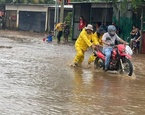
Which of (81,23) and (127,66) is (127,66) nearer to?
(127,66)

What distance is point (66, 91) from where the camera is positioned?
8.41m

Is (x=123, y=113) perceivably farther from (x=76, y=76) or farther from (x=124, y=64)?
(x=124, y=64)

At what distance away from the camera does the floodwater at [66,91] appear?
679 centimetres

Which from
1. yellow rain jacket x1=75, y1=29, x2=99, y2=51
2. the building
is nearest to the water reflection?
yellow rain jacket x1=75, y1=29, x2=99, y2=51

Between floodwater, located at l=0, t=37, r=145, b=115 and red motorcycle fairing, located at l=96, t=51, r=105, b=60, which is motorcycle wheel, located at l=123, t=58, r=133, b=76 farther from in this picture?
red motorcycle fairing, located at l=96, t=51, r=105, b=60

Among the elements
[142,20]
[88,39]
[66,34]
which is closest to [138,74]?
[88,39]

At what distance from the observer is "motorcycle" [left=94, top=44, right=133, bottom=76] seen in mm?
11570

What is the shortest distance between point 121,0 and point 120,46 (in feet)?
37.2

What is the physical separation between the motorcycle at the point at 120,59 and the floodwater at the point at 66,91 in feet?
0.85

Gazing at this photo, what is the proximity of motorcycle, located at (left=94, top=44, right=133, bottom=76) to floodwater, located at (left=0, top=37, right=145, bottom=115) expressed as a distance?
26 cm

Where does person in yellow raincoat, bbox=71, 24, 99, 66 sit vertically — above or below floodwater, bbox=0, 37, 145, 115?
above

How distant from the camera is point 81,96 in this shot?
7.96 m

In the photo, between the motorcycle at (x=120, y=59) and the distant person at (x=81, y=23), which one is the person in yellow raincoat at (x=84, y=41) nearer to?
the motorcycle at (x=120, y=59)

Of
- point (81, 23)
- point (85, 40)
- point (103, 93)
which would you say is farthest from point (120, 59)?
point (81, 23)
